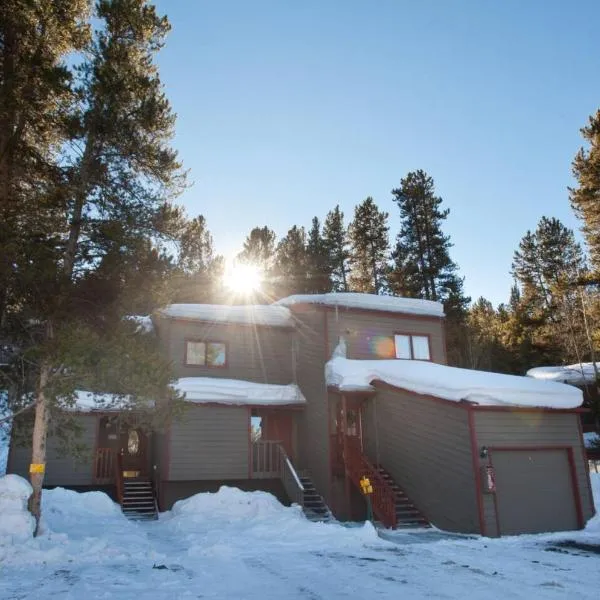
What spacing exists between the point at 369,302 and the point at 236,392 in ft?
19.0

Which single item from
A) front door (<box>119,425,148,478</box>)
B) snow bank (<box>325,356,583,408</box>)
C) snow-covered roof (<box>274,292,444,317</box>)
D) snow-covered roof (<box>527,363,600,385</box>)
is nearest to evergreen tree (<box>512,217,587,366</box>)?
snow-covered roof (<box>527,363,600,385</box>)

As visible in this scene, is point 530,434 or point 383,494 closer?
point 530,434

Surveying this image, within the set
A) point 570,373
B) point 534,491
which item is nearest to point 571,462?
point 534,491

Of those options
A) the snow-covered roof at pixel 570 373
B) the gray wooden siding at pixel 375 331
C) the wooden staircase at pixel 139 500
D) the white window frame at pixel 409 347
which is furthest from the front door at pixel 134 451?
the snow-covered roof at pixel 570 373

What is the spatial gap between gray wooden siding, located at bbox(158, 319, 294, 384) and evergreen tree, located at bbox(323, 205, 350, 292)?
21921 mm

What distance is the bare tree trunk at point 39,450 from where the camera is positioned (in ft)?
37.2

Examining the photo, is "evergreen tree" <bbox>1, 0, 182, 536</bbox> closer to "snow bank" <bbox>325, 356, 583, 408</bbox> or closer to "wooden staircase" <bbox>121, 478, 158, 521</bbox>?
"wooden staircase" <bbox>121, 478, 158, 521</bbox>

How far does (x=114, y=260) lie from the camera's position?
12047 mm

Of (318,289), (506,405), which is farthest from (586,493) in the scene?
(318,289)

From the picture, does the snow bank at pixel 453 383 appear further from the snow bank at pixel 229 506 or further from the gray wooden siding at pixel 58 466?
the gray wooden siding at pixel 58 466

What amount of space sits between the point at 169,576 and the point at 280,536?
4.84m

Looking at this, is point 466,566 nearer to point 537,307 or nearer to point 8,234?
point 8,234

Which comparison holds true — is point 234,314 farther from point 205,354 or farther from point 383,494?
point 383,494

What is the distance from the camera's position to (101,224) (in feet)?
41.5
